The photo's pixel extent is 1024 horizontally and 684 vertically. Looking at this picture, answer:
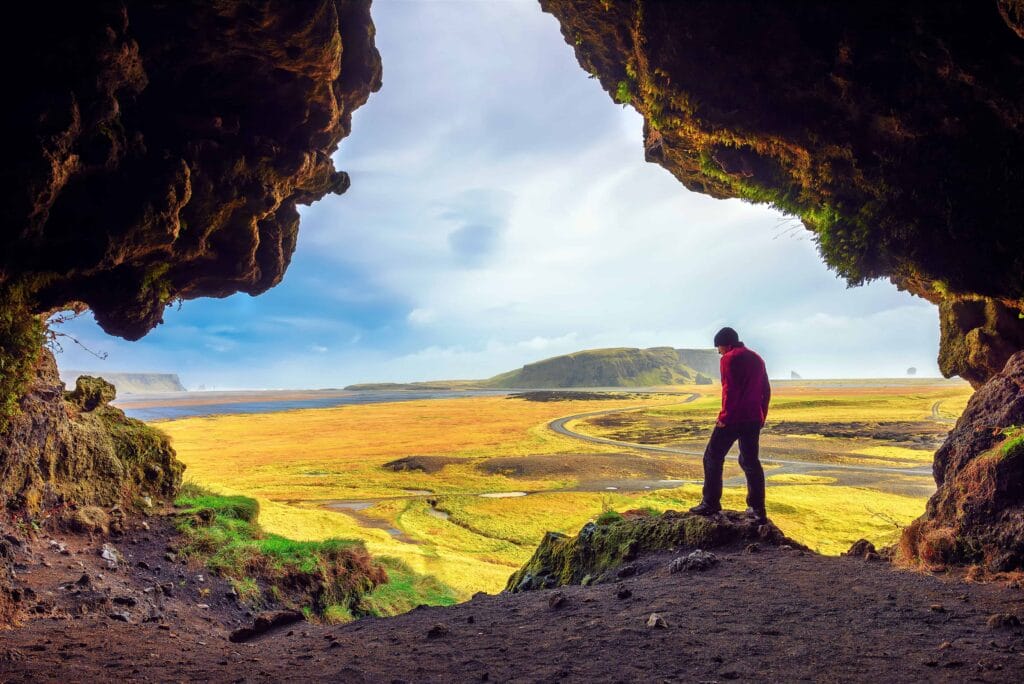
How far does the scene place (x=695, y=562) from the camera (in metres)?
6.02

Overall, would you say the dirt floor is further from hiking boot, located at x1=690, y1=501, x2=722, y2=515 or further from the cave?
the cave

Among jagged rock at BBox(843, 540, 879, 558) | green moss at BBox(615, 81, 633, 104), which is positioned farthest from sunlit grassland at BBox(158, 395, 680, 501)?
green moss at BBox(615, 81, 633, 104)

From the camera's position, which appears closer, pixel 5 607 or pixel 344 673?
pixel 344 673

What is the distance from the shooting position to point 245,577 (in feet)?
30.3

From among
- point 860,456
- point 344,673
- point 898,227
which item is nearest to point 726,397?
point 898,227

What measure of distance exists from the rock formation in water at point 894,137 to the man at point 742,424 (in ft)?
6.09

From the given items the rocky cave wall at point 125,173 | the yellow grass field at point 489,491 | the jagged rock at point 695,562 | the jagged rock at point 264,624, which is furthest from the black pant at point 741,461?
the rocky cave wall at point 125,173

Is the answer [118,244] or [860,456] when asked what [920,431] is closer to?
[860,456]

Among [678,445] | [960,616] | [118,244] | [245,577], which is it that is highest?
[118,244]

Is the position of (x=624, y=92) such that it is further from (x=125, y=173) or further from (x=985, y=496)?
(x=125, y=173)

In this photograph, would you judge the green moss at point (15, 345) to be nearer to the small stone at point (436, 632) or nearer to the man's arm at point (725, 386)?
the small stone at point (436, 632)

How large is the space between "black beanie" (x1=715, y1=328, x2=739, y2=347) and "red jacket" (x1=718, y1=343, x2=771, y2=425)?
0.71 feet

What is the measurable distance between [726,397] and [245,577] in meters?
9.25

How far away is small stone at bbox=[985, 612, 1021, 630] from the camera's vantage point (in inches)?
142
